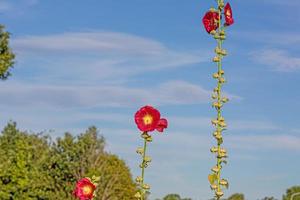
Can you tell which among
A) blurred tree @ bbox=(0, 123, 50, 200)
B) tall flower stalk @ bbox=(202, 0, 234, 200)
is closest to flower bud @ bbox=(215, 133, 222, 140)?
tall flower stalk @ bbox=(202, 0, 234, 200)

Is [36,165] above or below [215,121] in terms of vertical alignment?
above

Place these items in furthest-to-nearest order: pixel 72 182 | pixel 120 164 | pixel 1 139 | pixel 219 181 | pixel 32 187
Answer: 1. pixel 120 164
2. pixel 1 139
3. pixel 72 182
4. pixel 32 187
5. pixel 219 181

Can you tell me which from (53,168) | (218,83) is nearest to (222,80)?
(218,83)

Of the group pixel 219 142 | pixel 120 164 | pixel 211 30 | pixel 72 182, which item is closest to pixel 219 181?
pixel 219 142

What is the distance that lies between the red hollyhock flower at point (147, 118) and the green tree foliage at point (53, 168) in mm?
32757

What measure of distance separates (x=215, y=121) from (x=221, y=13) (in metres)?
0.66

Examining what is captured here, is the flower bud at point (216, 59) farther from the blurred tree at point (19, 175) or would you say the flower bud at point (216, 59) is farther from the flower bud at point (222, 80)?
the blurred tree at point (19, 175)

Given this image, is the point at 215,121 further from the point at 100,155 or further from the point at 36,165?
the point at 100,155

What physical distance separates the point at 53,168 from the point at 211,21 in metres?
44.1

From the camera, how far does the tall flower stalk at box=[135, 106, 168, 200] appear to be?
197 inches

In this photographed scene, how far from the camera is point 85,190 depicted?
249 inches

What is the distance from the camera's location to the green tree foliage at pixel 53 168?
3878 centimetres

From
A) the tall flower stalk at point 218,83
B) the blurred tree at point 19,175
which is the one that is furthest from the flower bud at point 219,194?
the blurred tree at point 19,175

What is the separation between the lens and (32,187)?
132ft
